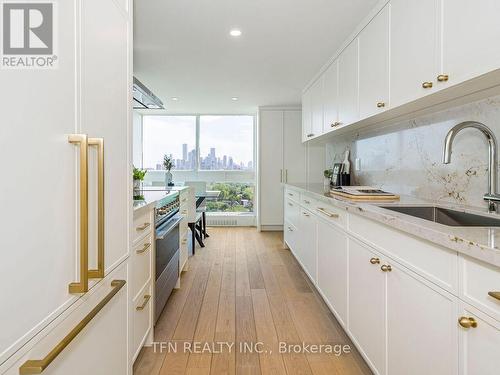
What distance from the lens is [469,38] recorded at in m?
1.28

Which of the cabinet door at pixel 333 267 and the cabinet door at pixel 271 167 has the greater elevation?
the cabinet door at pixel 271 167

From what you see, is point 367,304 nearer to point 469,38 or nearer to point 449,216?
point 449,216

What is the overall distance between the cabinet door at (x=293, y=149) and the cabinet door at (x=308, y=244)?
2521 mm

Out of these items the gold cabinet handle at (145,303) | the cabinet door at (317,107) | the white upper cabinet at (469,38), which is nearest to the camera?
the white upper cabinet at (469,38)

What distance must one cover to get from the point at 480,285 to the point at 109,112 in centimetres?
133

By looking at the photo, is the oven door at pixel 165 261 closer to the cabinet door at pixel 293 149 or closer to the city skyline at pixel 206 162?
the cabinet door at pixel 293 149

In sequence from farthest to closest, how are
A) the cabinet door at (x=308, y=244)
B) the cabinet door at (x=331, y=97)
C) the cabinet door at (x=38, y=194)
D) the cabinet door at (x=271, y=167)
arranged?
the cabinet door at (x=271, y=167) → the cabinet door at (x=331, y=97) → the cabinet door at (x=308, y=244) → the cabinet door at (x=38, y=194)

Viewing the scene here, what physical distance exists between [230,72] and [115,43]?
8.68 feet

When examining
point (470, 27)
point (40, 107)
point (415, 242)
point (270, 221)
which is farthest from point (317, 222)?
point (270, 221)

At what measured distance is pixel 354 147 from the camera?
344cm

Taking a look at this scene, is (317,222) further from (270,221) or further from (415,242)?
(270,221)

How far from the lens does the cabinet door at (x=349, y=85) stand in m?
2.48

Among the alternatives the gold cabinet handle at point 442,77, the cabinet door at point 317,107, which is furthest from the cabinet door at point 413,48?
the cabinet door at point 317,107

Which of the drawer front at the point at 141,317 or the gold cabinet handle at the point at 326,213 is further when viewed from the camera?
the gold cabinet handle at the point at 326,213
